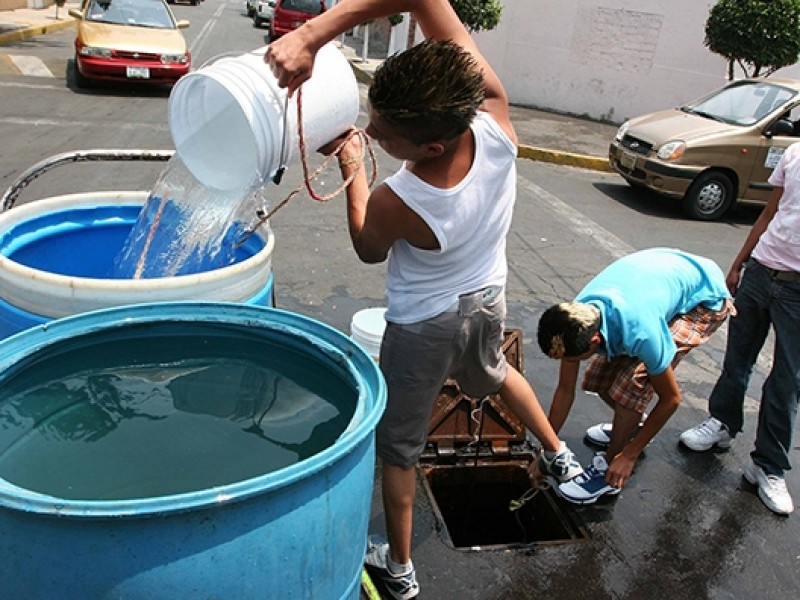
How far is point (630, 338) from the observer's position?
275 cm

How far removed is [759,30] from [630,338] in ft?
32.3

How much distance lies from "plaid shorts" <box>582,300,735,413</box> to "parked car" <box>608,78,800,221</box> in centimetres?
558

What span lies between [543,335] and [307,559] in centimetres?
159

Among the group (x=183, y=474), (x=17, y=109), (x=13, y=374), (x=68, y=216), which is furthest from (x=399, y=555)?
(x=17, y=109)

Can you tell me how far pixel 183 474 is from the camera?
1.55 meters

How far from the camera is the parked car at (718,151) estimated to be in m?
8.31

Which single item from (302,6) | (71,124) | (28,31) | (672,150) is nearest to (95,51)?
(71,124)

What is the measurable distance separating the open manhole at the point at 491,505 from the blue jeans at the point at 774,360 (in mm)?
1019

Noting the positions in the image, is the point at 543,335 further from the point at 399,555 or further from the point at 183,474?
the point at 183,474

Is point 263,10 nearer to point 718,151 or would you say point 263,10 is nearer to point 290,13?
point 290,13

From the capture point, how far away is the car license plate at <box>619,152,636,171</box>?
28.5 ft

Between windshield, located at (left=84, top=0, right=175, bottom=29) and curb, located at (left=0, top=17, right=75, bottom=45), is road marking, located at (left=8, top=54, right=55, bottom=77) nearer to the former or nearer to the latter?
windshield, located at (left=84, top=0, right=175, bottom=29)

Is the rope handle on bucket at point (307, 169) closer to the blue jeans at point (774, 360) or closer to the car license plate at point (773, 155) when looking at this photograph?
the blue jeans at point (774, 360)

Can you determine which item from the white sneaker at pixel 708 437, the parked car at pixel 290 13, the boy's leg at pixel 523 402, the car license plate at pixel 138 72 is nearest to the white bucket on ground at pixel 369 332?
the boy's leg at pixel 523 402
